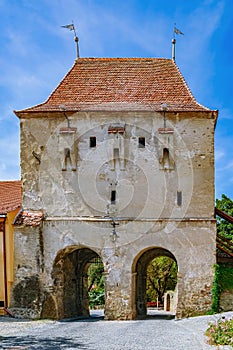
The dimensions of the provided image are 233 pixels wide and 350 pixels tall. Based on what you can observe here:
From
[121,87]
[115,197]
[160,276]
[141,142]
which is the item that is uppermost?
[121,87]

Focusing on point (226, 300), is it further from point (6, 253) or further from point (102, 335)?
point (6, 253)

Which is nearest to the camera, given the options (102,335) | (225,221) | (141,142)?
(102,335)

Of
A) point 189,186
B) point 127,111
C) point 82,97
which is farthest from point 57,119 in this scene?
point 189,186

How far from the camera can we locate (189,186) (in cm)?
1731

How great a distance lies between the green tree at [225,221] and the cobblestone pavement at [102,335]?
51.5 ft

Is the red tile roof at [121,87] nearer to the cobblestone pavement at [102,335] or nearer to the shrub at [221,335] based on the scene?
the cobblestone pavement at [102,335]

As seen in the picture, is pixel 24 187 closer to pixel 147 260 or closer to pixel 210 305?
pixel 147 260

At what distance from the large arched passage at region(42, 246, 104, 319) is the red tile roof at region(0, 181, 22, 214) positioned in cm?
289

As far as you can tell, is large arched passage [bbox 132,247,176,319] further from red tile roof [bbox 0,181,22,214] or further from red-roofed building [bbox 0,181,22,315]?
red tile roof [bbox 0,181,22,214]

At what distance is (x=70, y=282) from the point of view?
19.5m

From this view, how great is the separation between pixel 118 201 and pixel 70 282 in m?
4.81

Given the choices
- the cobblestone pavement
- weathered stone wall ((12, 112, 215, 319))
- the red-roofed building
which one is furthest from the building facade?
the cobblestone pavement

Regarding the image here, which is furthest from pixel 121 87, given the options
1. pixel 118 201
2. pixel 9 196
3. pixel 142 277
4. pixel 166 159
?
pixel 142 277

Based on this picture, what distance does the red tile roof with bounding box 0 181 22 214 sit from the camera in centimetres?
1797
